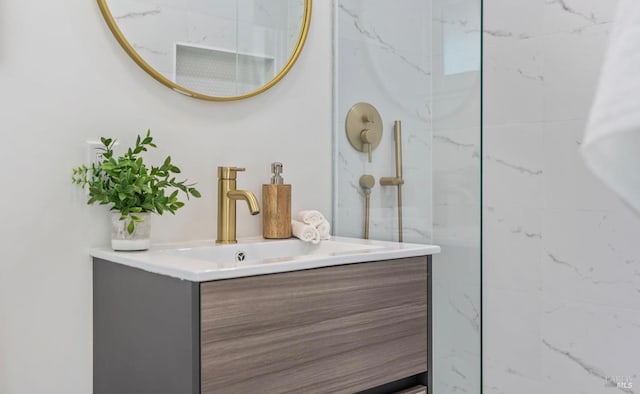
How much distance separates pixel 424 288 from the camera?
145cm

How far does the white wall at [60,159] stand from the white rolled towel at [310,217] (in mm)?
257

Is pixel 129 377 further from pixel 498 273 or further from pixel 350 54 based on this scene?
pixel 498 273

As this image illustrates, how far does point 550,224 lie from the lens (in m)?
1.97

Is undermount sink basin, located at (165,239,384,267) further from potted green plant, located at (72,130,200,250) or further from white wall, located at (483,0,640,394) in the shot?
white wall, located at (483,0,640,394)

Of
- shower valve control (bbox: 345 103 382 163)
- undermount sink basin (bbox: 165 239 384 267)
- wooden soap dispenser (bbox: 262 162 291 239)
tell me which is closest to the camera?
undermount sink basin (bbox: 165 239 384 267)

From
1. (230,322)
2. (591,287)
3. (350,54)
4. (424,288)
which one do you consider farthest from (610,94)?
(591,287)

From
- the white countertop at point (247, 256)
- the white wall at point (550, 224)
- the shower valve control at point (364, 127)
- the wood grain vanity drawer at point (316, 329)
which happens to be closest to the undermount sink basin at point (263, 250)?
the white countertop at point (247, 256)

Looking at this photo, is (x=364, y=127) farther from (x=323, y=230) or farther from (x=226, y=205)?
(x=226, y=205)

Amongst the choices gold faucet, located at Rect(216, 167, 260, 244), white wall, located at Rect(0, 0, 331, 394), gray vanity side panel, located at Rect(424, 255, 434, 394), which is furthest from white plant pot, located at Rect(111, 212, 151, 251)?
gray vanity side panel, located at Rect(424, 255, 434, 394)

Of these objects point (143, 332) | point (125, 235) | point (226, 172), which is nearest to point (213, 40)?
point (226, 172)

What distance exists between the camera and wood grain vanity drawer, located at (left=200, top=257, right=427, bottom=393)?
1087 millimetres

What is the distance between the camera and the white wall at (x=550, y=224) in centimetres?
185

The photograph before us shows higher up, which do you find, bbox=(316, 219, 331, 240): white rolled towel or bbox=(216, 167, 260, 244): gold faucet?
bbox=(216, 167, 260, 244): gold faucet

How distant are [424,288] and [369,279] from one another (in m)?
0.19
